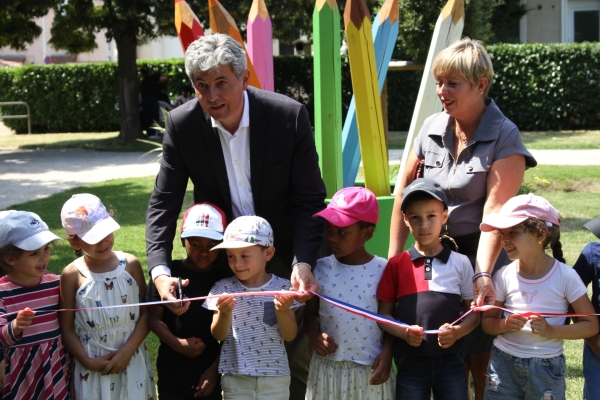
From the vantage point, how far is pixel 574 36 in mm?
27062

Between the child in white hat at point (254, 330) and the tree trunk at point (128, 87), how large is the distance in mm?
15931

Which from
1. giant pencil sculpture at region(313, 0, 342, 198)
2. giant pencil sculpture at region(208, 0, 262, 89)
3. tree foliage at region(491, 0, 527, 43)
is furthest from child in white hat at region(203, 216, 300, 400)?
tree foliage at region(491, 0, 527, 43)

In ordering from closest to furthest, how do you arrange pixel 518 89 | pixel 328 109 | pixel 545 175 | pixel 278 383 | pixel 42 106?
pixel 278 383
pixel 328 109
pixel 545 175
pixel 518 89
pixel 42 106

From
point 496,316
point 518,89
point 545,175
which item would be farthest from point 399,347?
point 518,89

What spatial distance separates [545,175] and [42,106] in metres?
16.6

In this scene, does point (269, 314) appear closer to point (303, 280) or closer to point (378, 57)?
point (303, 280)

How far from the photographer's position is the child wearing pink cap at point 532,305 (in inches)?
128

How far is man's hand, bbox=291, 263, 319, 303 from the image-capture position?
329cm

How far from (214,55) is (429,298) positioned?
1.39 meters

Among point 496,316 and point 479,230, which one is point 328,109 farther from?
point 496,316

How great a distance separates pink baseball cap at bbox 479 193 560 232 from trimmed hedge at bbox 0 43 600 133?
17224 mm

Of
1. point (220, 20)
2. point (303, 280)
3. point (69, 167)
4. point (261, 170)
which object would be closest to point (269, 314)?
point (303, 280)

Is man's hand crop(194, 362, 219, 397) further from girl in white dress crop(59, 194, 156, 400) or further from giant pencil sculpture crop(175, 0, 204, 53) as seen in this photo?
giant pencil sculpture crop(175, 0, 204, 53)

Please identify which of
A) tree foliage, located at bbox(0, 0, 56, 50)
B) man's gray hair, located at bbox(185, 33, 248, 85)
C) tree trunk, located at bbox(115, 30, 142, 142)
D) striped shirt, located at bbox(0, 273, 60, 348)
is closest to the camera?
man's gray hair, located at bbox(185, 33, 248, 85)
